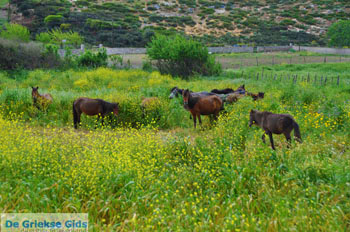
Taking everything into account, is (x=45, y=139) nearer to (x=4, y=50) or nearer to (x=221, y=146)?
(x=221, y=146)

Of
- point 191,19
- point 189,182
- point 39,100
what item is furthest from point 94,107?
point 191,19

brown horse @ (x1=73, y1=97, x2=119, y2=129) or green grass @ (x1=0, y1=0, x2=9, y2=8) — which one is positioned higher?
green grass @ (x1=0, y1=0, x2=9, y2=8)

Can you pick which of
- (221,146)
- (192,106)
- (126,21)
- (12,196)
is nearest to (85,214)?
A: (12,196)

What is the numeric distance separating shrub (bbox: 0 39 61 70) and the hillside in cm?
2996

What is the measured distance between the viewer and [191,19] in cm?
9425

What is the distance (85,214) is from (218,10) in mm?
116695

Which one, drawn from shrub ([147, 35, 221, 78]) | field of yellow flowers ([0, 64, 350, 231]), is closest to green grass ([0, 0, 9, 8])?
shrub ([147, 35, 221, 78])

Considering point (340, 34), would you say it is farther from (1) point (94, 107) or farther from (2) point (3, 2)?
(2) point (3, 2)

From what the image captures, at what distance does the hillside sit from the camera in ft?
213

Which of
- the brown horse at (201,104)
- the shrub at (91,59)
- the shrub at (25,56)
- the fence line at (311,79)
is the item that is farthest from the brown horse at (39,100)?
the shrub at (91,59)

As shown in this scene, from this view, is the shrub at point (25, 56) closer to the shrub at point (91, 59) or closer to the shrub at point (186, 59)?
the shrub at point (91, 59)

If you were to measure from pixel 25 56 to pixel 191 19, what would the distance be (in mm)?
73976

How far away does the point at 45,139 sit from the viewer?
777 cm

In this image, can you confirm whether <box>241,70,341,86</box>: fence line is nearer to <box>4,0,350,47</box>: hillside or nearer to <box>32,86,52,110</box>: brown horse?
<box>32,86,52,110</box>: brown horse
